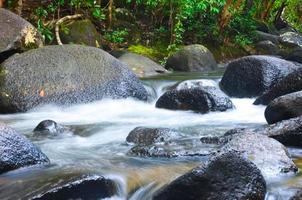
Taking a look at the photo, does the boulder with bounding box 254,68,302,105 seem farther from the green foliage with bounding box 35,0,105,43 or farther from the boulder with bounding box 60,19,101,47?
the green foliage with bounding box 35,0,105,43

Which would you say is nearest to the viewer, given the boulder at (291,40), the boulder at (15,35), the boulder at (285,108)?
the boulder at (285,108)

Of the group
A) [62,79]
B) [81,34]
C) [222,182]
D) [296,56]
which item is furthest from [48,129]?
[296,56]

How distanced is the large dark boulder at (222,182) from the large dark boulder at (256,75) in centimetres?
523

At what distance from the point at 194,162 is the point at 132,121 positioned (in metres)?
2.63

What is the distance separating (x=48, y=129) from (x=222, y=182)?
3.06 m

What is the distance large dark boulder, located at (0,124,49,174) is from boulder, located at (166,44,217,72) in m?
7.94

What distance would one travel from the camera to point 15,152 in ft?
13.3

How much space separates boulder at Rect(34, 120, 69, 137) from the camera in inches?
225

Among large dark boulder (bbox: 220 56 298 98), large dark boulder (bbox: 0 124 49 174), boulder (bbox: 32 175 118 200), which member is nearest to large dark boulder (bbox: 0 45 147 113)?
large dark boulder (bbox: 220 56 298 98)

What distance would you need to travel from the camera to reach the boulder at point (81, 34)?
11.8m

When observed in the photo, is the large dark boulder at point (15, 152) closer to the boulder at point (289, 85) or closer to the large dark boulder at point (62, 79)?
the large dark boulder at point (62, 79)

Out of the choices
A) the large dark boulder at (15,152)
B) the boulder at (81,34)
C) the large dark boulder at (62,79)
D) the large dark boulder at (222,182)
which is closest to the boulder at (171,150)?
the large dark boulder at (15,152)

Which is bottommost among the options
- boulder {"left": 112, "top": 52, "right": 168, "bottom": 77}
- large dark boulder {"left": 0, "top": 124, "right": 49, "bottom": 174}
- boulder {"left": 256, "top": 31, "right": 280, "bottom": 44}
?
boulder {"left": 256, "top": 31, "right": 280, "bottom": 44}

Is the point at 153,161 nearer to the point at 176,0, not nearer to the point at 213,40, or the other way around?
the point at 176,0
